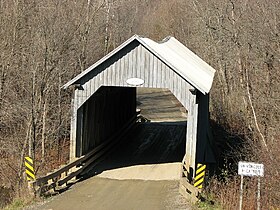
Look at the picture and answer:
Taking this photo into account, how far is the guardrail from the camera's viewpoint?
13.9 meters

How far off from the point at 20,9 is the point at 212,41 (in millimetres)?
16360

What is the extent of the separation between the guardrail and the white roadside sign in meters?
5.62

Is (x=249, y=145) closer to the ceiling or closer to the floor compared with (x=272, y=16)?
closer to the floor

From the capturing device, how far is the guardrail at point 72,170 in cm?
1389

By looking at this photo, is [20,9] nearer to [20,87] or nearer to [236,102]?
[20,87]

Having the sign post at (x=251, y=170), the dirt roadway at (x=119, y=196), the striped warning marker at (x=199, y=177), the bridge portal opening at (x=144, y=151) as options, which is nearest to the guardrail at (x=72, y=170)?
the bridge portal opening at (x=144, y=151)

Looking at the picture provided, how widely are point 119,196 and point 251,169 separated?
16.3 feet

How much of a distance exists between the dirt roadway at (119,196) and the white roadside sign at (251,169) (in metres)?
3.03

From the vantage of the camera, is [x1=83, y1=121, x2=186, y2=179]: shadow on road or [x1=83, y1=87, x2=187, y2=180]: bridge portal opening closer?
[x1=83, y1=87, x2=187, y2=180]: bridge portal opening

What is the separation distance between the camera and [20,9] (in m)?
24.4

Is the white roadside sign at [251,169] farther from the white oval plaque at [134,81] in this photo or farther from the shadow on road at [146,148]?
the shadow on road at [146,148]

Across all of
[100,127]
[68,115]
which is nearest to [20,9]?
[68,115]

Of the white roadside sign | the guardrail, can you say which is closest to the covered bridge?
the guardrail

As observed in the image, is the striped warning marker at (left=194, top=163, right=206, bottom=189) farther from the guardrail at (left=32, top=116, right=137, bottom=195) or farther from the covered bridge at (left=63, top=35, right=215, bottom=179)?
the guardrail at (left=32, top=116, right=137, bottom=195)
